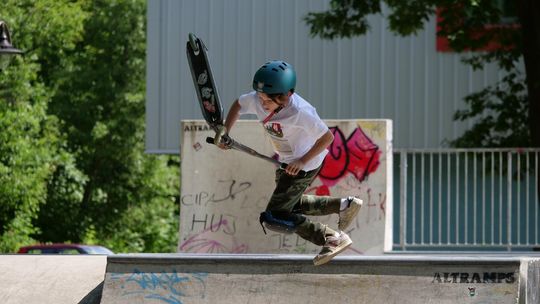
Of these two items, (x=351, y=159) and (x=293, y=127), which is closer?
(x=293, y=127)

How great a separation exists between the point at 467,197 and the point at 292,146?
5708mm

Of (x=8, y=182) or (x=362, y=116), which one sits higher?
(x=362, y=116)

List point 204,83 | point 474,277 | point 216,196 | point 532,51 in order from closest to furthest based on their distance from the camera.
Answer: point 474,277 < point 204,83 < point 216,196 < point 532,51

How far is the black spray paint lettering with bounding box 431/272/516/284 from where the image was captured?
772 cm

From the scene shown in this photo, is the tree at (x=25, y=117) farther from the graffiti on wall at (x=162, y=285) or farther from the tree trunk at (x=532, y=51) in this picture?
the graffiti on wall at (x=162, y=285)

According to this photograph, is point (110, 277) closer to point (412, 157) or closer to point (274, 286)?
point (274, 286)

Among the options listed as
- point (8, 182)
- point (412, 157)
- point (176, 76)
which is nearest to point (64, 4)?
point (176, 76)

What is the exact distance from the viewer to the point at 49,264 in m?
9.27

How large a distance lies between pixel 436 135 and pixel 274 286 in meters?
18.7

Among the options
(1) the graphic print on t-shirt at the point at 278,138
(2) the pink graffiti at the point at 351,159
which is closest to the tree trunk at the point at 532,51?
(2) the pink graffiti at the point at 351,159

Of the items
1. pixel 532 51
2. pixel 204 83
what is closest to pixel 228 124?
pixel 204 83

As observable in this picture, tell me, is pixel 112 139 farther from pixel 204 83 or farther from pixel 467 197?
pixel 204 83

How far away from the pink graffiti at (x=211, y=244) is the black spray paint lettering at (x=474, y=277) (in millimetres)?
4818

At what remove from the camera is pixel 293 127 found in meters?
7.98
